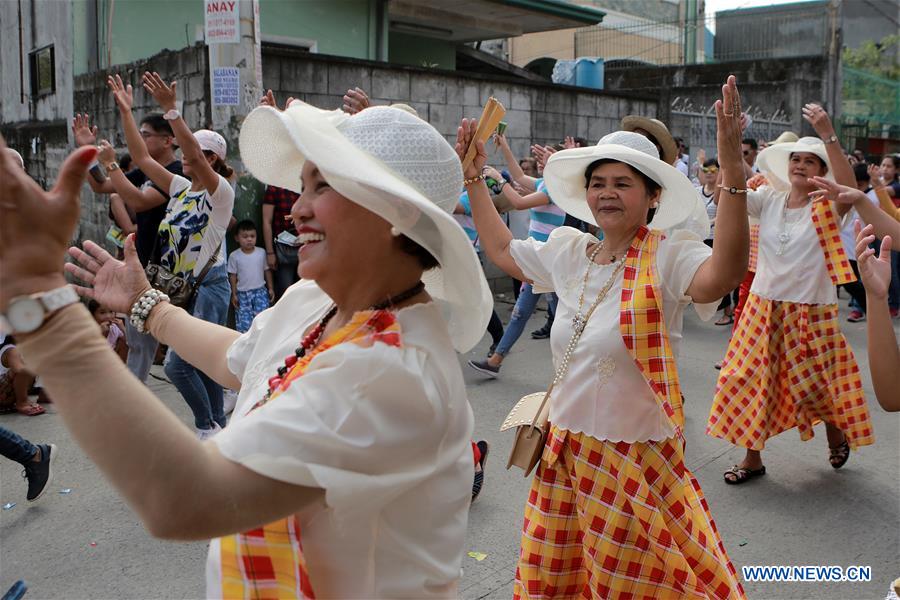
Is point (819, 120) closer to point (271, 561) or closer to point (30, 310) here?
point (271, 561)

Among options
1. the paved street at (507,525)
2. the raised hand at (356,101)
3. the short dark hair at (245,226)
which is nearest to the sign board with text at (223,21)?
the short dark hair at (245,226)

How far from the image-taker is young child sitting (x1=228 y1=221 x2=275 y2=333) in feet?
23.6

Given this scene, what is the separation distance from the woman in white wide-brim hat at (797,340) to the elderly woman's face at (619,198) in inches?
81.5

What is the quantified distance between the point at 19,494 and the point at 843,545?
13.3 feet

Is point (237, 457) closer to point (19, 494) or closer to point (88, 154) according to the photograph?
point (88, 154)

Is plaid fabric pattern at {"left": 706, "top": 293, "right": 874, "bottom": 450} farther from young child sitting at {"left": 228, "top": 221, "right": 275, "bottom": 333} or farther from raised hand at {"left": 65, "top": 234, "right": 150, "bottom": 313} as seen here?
young child sitting at {"left": 228, "top": 221, "right": 275, "bottom": 333}

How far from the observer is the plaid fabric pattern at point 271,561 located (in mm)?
1447

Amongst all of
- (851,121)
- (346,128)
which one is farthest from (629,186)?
(851,121)

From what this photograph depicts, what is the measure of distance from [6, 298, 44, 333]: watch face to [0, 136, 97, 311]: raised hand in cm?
1

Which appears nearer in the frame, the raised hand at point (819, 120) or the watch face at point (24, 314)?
the watch face at point (24, 314)

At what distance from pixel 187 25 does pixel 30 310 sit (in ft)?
36.9

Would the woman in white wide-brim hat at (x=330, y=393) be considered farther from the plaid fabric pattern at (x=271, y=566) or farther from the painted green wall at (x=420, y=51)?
the painted green wall at (x=420, y=51)

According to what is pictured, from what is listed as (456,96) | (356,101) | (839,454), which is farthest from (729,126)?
(456,96)

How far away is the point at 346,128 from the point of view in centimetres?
164
